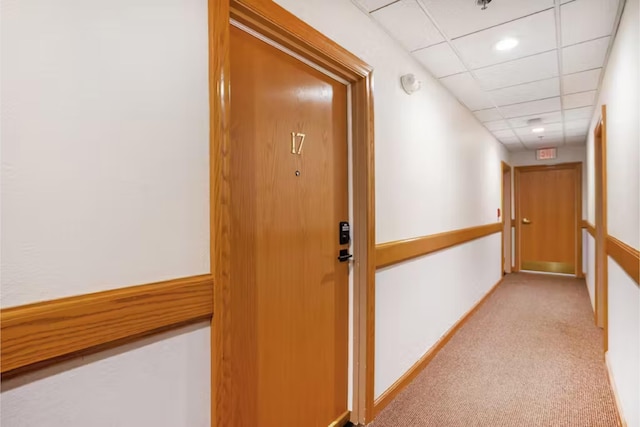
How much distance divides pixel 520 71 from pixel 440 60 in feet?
2.51

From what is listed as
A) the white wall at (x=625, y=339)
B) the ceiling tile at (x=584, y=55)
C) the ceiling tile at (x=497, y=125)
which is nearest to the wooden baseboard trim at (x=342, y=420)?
the white wall at (x=625, y=339)

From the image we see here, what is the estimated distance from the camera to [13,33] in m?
0.75

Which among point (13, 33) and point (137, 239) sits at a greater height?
point (13, 33)

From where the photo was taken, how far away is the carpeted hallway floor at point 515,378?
209 centimetres

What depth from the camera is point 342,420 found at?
1.97 meters

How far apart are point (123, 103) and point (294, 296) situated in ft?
3.56

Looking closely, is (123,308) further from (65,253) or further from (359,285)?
(359,285)

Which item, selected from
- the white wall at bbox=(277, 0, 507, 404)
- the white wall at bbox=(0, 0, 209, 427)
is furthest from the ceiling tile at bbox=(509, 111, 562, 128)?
the white wall at bbox=(0, 0, 209, 427)

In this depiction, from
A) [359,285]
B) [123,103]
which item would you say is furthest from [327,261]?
[123,103]

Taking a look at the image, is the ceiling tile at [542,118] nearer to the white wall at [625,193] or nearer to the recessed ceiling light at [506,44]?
the white wall at [625,193]

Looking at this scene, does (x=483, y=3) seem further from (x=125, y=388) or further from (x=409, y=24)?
(x=125, y=388)

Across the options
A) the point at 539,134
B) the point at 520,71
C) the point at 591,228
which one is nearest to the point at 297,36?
the point at 520,71

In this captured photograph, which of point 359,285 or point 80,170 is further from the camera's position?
point 359,285

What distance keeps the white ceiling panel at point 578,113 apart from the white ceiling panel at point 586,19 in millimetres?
2025
